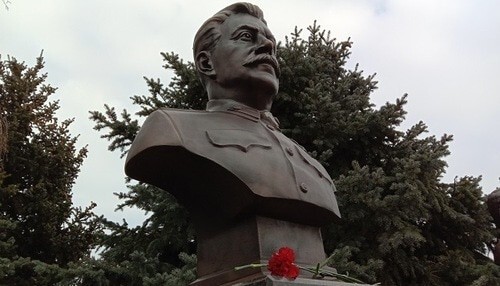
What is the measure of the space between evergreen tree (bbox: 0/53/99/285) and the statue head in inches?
252

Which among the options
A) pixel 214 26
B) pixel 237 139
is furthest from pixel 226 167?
pixel 214 26

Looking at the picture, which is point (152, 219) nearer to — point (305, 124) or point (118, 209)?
point (118, 209)

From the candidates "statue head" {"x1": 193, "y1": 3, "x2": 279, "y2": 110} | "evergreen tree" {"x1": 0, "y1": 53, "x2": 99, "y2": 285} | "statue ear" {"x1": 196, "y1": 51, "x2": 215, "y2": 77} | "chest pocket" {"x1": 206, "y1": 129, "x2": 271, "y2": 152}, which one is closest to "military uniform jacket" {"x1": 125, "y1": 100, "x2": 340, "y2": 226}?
"chest pocket" {"x1": 206, "y1": 129, "x2": 271, "y2": 152}

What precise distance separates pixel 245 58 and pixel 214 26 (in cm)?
31

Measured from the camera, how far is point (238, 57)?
3129mm

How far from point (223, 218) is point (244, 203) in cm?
21

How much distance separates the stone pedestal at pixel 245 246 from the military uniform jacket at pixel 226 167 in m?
0.06

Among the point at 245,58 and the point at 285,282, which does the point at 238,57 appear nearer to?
the point at 245,58

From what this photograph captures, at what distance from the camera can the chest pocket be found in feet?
9.31

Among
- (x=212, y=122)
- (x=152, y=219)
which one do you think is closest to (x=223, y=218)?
(x=212, y=122)

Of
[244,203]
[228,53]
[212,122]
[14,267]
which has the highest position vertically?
[14,267]

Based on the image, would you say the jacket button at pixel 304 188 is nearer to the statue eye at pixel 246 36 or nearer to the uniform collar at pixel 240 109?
the uniform collar at pixel 240 109

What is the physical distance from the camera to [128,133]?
7.23 meters

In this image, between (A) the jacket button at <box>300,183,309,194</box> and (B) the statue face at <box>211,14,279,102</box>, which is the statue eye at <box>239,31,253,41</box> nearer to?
(B) the statue face at <box>211,14,279,102</box>
